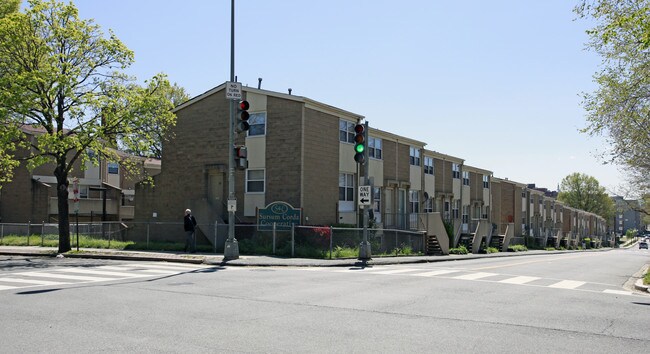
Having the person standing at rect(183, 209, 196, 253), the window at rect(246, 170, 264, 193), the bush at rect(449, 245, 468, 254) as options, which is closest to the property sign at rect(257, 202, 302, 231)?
the window at rect(246, 170, 264, 193)

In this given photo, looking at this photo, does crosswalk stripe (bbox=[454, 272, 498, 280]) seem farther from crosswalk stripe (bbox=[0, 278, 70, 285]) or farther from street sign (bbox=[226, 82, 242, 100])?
crosswalk stripe (bbox=[0, 278, 70, 285])

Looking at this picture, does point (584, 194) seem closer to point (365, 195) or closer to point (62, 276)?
point (365, 195)

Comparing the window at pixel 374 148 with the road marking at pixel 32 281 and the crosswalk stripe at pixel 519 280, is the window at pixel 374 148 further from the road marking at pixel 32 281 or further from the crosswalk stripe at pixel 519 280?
the road marking at pixel 32 281

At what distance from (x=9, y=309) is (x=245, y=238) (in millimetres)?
16578

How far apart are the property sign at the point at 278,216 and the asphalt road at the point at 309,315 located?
30.4ft

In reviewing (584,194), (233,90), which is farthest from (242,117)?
(584,194)

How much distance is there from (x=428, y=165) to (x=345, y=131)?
1371 centimetres

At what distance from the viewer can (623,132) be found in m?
20.6

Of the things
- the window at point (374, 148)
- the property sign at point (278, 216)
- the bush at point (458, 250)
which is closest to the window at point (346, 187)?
the window at point (374, 148)

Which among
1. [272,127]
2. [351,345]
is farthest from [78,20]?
[351,345]

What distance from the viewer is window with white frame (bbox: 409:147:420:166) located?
1522 inches

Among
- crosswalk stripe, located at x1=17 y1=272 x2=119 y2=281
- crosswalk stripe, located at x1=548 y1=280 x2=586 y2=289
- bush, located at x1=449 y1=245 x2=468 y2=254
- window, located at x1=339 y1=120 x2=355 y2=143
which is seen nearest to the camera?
crosswalk stripe, located at x1=17 y1=272 x2=119 y2=281

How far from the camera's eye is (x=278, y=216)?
24.9 metres

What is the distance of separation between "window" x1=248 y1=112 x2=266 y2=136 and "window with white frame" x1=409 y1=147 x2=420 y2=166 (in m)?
14.0
